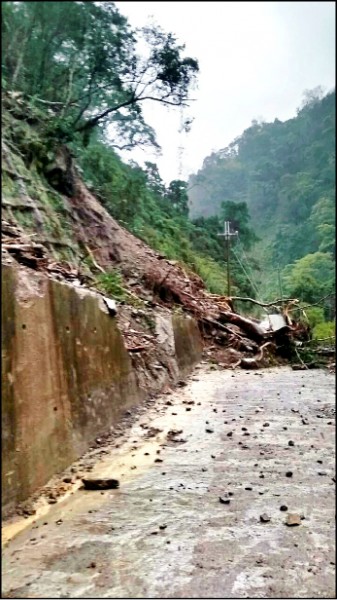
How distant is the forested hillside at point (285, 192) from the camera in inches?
32.1

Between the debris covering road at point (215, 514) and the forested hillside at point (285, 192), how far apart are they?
0.27 m

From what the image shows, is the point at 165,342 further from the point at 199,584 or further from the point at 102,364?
the point at 199,584

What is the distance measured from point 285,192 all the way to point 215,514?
754 millimetres

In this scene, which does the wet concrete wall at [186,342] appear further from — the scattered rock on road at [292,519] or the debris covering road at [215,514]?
the scattered rock on road at [292,519]

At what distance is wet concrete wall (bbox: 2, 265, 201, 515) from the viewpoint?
1.12 meters

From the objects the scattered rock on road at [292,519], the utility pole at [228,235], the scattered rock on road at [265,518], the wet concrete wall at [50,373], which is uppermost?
the utility pole at [228,235]

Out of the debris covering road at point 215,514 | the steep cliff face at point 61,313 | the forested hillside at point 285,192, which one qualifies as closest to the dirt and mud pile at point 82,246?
the steep cliff face at point 61,313

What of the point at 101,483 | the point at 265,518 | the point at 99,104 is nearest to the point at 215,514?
the point at 265,518

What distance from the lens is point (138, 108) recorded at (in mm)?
906

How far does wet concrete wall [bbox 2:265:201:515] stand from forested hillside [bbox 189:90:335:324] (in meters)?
0.33

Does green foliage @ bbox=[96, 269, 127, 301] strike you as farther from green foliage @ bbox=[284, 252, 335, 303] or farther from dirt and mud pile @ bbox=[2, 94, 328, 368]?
green foliage @ bbox=[284, 252, 335, 303]

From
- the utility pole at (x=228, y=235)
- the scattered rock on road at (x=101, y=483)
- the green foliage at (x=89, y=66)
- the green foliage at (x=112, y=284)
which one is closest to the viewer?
the green foliage at (x=89, y=66)

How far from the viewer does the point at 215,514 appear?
3.62 ft

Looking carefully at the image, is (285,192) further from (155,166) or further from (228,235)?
(155,166)
